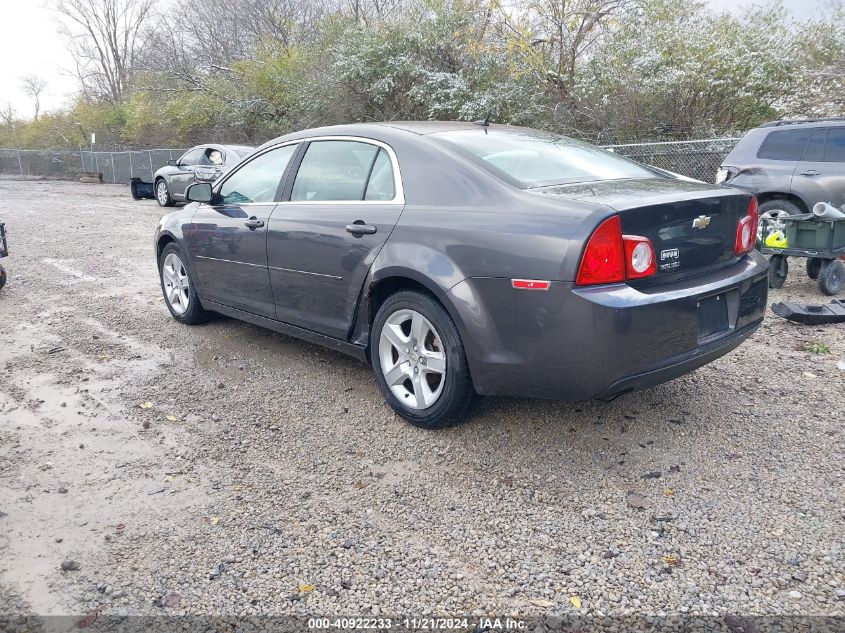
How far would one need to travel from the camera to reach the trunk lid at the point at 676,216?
10.5 ft

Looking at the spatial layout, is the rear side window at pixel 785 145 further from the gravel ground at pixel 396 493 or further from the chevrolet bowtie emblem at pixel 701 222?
the chevrolet bowtie emblem at pixel 701 222

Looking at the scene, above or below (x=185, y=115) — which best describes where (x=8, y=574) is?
below

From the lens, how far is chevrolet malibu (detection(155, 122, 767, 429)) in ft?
10.2

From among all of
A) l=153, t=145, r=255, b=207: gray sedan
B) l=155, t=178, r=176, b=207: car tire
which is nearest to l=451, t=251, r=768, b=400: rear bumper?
l=153, t=145, r=255, b=207: gray sedan

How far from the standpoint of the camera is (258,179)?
5.07 meters

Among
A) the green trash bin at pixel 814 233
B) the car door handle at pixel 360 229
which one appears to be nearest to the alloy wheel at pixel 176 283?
the car door handle at pixel 360 229

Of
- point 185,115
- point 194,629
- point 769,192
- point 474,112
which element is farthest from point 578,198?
point 185,115

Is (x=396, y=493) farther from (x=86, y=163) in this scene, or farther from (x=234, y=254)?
(x=86, y=163)

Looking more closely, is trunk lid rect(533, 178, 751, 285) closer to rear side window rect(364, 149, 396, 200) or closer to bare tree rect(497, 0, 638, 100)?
rear side window rect(364, 149, 396, 200)

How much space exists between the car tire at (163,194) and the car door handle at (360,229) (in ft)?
47.2

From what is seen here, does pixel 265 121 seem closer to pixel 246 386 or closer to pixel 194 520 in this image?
pixel 246 386

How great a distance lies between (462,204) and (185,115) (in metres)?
27.2

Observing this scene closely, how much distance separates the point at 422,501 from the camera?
3.19 metres

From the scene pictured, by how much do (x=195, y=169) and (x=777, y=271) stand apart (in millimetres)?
12761
